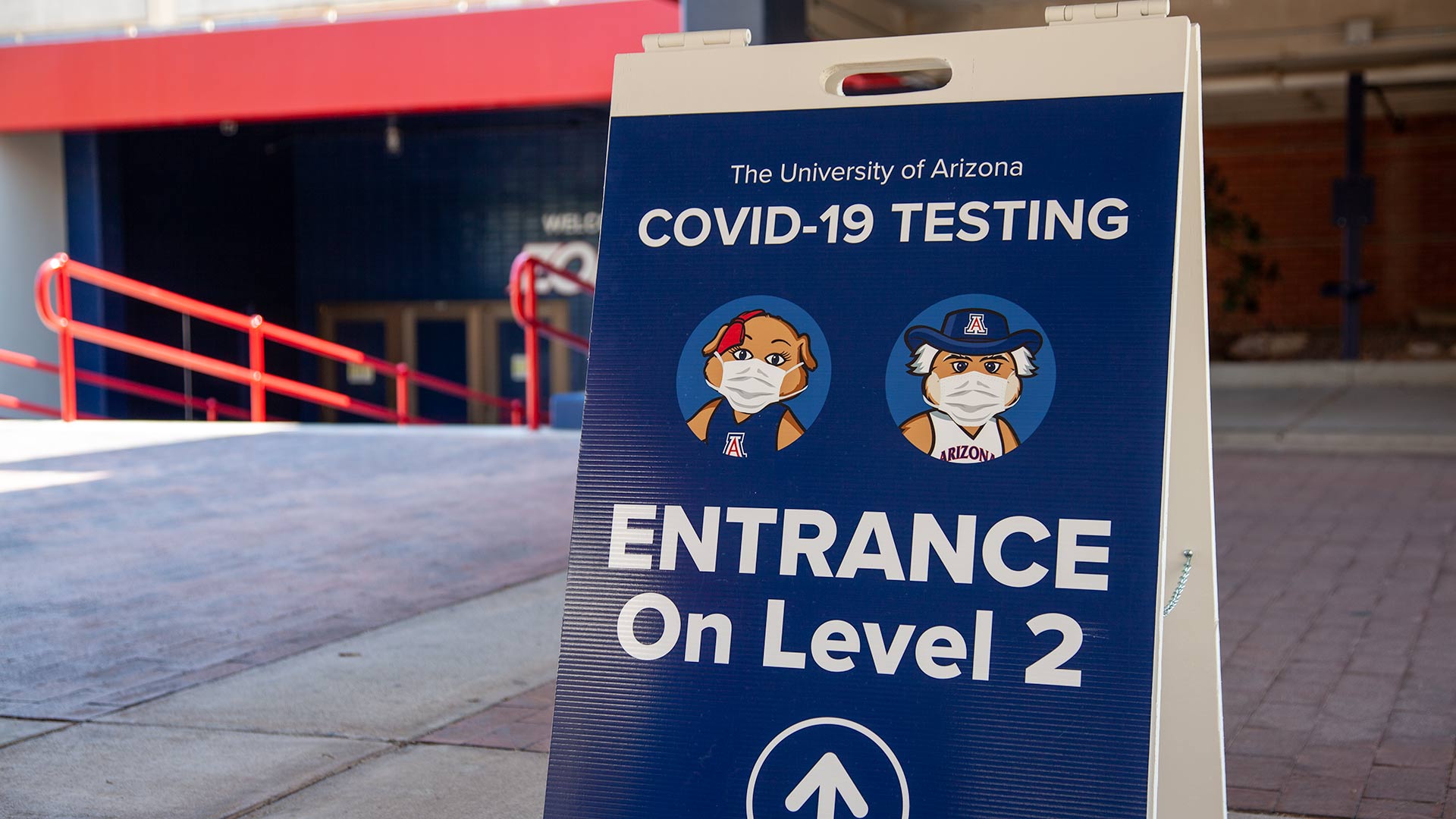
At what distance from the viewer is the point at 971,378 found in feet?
6.56

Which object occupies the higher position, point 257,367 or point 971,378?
point 971,378

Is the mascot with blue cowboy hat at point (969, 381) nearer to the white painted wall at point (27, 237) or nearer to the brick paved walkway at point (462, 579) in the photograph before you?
the brick paved walkway at point (462, 579)

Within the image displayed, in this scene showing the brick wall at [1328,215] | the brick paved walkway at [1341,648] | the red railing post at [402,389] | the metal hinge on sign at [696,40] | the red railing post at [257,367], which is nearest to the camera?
the metal hinge on sign at [696,40]

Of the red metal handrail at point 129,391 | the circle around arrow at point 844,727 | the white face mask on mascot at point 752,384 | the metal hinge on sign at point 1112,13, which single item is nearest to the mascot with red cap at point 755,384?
the white face mask on mascot at point 752,384

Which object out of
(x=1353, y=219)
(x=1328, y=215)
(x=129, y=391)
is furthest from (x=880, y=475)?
(x=1328, y=215)

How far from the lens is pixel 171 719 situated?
3703mm

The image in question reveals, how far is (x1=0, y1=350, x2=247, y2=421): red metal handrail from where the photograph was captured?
11.6m

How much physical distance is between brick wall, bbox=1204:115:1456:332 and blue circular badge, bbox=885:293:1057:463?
53.7ft

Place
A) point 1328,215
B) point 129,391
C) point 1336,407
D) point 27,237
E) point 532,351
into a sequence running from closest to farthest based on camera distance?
1. point 532,351
2. point 1336,407
3. point 27,237
4. point 129,391
5. point 1328,215

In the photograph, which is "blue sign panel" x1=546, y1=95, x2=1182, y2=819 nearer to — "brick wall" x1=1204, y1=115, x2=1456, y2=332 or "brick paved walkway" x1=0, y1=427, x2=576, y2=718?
"brick paved walkway" x1=0, y1=427, x2=576, y2=718

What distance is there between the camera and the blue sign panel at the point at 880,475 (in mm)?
1899

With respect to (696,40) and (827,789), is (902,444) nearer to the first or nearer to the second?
(827,789)

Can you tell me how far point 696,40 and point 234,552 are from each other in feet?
14.3

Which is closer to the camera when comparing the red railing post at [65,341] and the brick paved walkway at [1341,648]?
the brick paved walkway at [1341,648]
